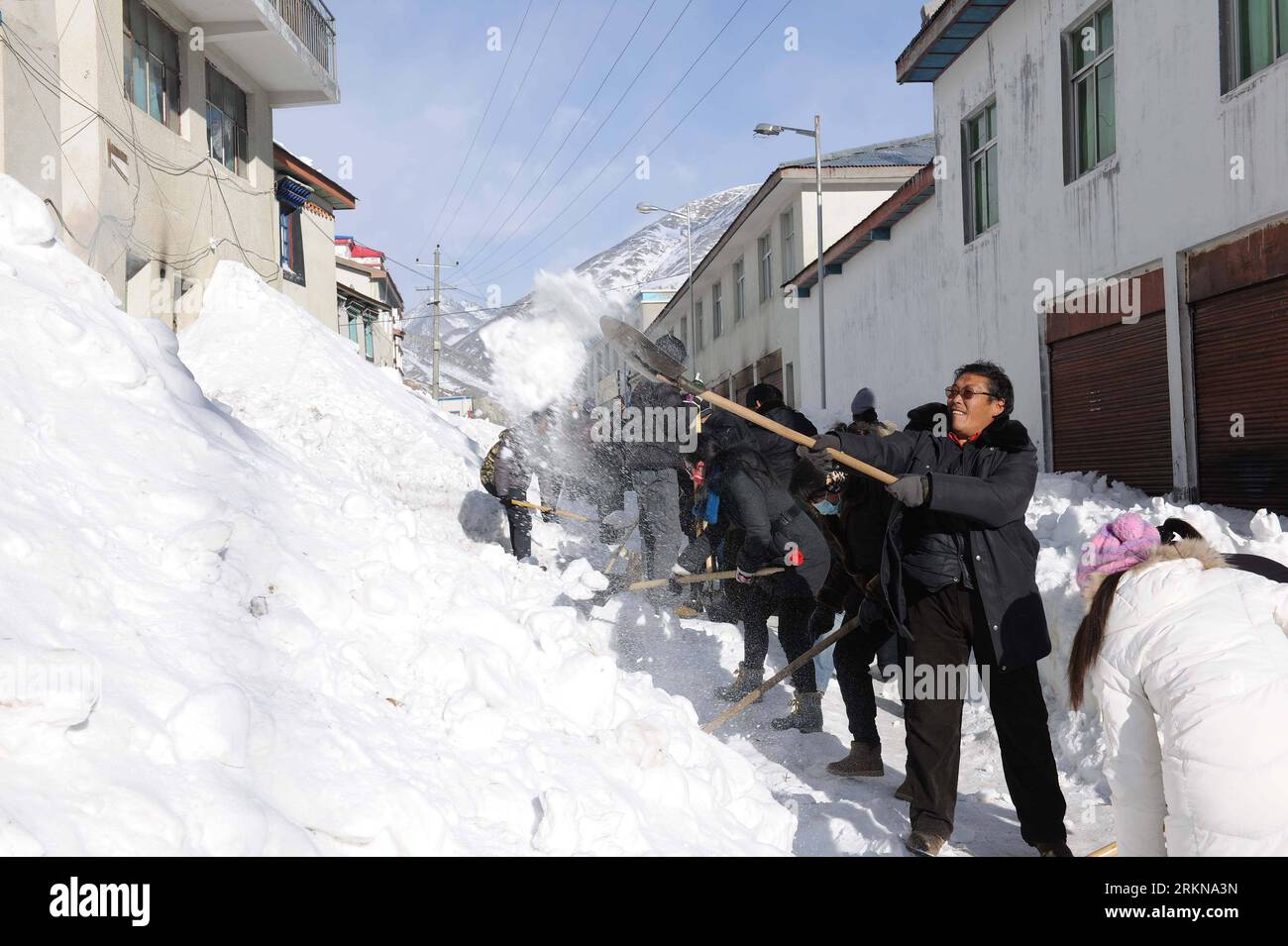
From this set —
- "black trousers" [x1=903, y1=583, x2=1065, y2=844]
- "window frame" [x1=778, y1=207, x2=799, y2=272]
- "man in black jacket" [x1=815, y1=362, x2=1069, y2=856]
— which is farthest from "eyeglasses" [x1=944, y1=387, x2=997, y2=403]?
"window frame" [x1=778, y1=207, x2=799, y2=272]

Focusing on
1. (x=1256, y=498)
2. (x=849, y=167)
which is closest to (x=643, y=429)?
(x=1256, y=498)

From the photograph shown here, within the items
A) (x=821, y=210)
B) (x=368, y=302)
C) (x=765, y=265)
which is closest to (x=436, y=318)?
(x=368, y=302)

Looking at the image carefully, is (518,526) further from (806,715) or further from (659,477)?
(806,715)

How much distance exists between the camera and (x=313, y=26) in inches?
685

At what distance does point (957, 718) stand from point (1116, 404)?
6573mm

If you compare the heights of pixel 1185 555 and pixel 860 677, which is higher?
pixel 1185 555

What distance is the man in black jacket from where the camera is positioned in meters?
3.36

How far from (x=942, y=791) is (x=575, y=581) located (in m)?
4.44

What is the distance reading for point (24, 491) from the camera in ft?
11.0

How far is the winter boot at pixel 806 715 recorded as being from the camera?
5.27m

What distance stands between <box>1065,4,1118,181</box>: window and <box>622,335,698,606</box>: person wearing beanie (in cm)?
461

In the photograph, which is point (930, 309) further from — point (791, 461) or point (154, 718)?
point (154, 718)
